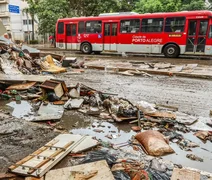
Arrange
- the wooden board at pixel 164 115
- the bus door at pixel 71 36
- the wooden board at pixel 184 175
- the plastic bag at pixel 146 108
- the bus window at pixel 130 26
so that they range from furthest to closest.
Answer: the bus door at pixel 71 36 → the bus window at pixel 130 26 → the plastic bag at pixel 146 108 → the wooden board at pixel 164 115 → the wooden board at pixel 184 175

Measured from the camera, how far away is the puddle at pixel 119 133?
149 inches

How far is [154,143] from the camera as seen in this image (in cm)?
408

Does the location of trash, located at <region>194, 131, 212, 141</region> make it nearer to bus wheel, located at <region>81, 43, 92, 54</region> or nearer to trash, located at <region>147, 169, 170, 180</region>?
trash, located at <region>147, 169, 170, 180</region>

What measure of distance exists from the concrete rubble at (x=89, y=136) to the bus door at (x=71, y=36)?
13.5 m

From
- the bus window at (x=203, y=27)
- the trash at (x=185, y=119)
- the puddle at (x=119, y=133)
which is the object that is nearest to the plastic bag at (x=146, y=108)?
the trash at (x=185, y=119)

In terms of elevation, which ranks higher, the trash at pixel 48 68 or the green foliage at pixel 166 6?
the green foliage at pixel 166 6

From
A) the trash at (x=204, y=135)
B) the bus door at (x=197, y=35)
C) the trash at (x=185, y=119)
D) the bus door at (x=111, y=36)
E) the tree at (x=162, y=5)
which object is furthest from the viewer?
the tree at (x=162, y=5)

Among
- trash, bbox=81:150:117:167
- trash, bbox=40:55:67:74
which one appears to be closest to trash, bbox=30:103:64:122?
trash, bbox=81:150:117:167

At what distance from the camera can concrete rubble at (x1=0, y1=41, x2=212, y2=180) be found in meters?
3.12

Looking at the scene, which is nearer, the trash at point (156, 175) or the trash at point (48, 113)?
the trash at point (156, 175)

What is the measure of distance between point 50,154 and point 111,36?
16.4 m

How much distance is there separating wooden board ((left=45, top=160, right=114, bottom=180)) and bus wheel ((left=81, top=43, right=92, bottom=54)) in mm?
17964

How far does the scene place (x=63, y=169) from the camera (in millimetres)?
3102

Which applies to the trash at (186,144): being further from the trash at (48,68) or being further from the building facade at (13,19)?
the building facade at (13,19)
